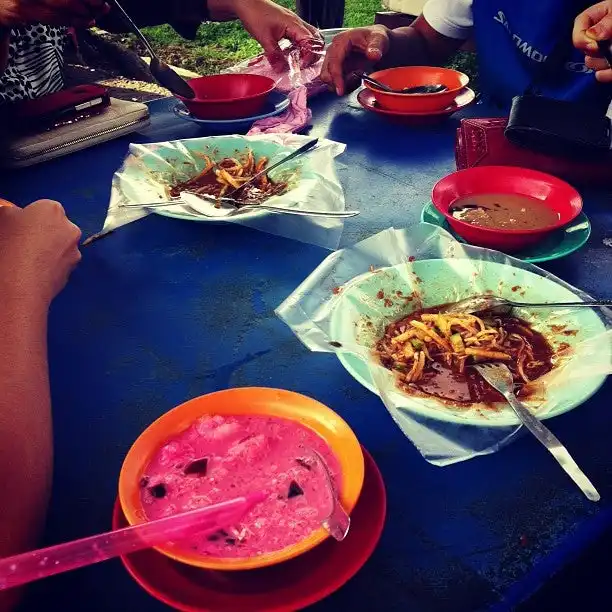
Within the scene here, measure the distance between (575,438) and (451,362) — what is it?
248mm

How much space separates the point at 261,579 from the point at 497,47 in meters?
2.74

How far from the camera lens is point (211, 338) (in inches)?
49.7

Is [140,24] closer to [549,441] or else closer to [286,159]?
[286,159]

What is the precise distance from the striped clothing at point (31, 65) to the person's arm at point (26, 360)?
155cm

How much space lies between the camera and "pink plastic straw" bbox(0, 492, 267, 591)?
0.64 m

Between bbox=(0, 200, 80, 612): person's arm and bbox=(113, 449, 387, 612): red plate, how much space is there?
0.18 m

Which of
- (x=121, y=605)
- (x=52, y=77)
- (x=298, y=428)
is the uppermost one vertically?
(x=298, y=428)

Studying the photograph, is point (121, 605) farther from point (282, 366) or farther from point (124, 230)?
point (124, 230)

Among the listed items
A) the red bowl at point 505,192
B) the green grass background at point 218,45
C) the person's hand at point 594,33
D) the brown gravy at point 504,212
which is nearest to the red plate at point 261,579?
the red bowl at point 505,192

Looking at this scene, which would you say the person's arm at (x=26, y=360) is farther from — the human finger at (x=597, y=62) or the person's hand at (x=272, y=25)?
the human finger at (x=597, y=62)

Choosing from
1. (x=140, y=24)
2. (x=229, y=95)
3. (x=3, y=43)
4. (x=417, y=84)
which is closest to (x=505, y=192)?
(x=417, y=84)

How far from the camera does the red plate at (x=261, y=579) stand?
0.72m

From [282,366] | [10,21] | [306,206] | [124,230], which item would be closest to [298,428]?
[282,366]

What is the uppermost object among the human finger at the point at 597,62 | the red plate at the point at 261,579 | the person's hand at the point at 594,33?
the person's hand at the point at 594,33
